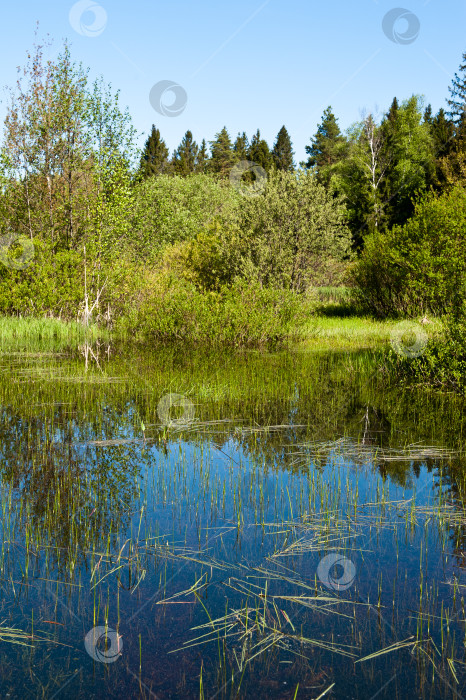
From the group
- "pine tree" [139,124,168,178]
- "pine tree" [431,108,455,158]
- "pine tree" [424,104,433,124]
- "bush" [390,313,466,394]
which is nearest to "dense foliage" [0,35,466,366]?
"bush" [390,313,466,394]

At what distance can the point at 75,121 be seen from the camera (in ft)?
74.3

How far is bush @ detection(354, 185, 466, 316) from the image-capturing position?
2083 cm

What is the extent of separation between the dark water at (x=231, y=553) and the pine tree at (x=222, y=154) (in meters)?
76.1

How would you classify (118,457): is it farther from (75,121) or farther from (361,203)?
(361,203)

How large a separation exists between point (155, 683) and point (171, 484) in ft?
9.54

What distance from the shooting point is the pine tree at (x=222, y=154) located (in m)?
83.0

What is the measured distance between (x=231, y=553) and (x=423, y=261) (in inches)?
718

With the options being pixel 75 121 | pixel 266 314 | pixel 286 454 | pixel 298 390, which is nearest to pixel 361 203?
pixel 75 121

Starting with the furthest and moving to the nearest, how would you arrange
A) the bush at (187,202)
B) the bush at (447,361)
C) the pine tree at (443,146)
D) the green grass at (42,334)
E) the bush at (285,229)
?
1. the pine tree at (443,146)
2. the bush at (187,202)
3. the bush at (285,229)
4. the green grass at (42,334)
5. the bush at (447,361)

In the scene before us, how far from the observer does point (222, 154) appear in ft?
286

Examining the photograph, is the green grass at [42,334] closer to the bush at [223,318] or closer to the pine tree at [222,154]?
the bush at [223,318]

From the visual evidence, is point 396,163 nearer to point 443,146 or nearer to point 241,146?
point 443,146

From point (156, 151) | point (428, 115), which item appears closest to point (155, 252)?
point (428, 115)

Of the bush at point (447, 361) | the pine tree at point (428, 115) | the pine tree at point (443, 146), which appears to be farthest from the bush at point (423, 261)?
the pine tree at point (428, 115)
